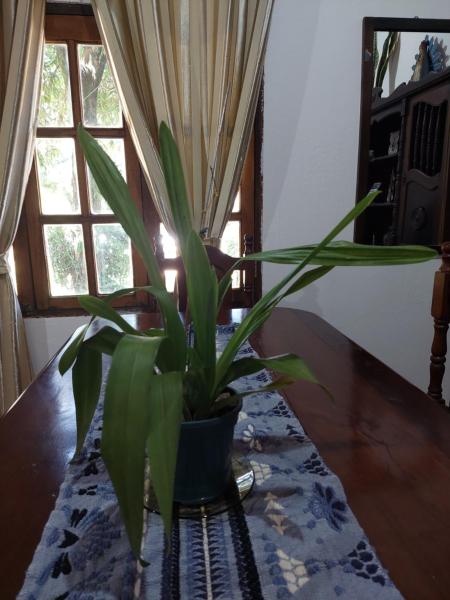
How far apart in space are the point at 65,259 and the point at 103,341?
1450mm

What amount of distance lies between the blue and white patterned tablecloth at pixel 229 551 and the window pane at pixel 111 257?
131 cm

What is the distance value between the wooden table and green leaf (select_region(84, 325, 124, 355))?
0.22m

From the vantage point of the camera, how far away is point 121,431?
0.29 metres

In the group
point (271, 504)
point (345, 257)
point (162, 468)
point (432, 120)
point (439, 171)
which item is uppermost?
point (432, 120)

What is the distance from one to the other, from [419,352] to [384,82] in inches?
47.7

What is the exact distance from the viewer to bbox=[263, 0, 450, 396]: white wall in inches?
61.2

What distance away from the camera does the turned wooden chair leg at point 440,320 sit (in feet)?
3.14

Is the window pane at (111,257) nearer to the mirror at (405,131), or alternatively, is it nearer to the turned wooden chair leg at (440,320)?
the mirror at (405,131)

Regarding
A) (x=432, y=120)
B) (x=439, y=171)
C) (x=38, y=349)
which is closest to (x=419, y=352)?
A: (x=439, y=171)

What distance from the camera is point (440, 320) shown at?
98 cm

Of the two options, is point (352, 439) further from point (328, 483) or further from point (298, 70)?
point (298, 70)

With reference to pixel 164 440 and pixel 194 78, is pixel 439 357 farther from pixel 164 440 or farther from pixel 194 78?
pixel 194 78

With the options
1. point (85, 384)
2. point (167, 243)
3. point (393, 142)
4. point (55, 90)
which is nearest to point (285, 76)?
point (393, 142)

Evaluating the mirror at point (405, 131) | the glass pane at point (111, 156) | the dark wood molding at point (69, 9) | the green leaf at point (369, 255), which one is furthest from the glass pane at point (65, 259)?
the green leaf at point (369, 255)
